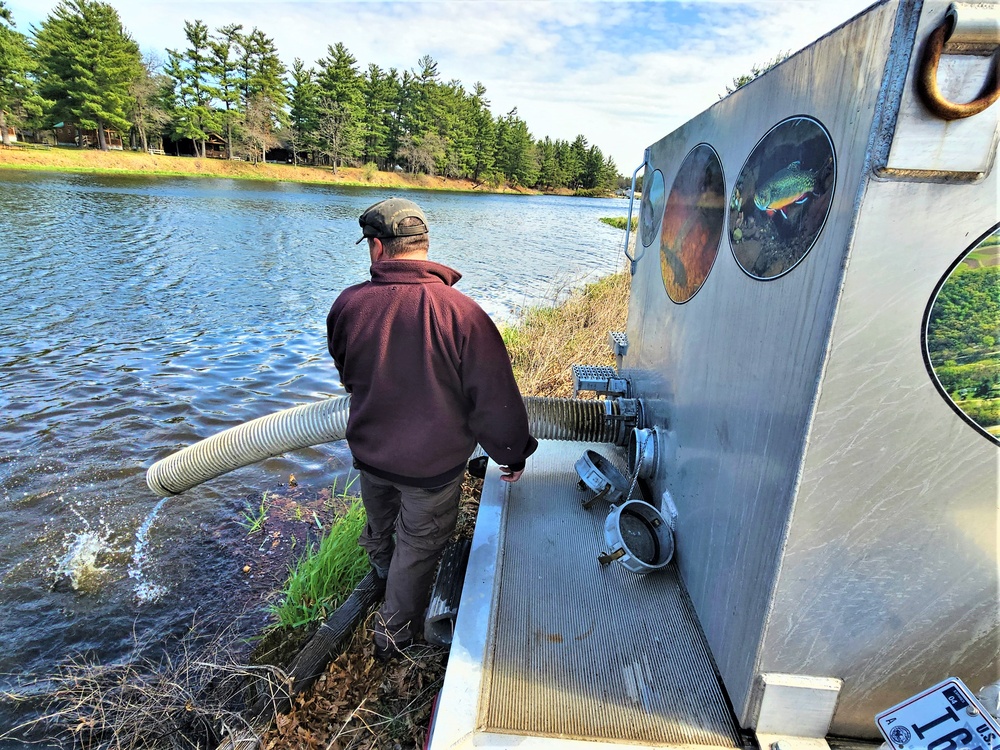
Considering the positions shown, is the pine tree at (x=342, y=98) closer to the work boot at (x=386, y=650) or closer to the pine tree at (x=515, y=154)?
the pine tree at (x=515, y=154)

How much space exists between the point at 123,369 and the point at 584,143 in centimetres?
10452

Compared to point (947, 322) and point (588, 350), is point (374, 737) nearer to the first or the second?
point (947, 322)

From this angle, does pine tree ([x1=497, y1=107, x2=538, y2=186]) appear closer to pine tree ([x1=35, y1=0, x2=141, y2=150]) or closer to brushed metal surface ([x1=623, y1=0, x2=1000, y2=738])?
pine tree ([x1=35, y1=0, x2=141, y2=150])

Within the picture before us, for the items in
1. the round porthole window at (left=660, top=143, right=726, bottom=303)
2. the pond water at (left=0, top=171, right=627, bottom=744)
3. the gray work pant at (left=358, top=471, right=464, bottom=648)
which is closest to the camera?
the round porthole window at (left=660, top=143, right=726, bottom=303)

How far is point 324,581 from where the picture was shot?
134 inches

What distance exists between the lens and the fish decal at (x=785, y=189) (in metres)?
1.63

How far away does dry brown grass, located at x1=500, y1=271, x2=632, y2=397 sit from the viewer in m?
6.58

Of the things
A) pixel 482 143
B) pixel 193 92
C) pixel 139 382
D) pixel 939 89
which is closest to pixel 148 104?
pixel 193 92

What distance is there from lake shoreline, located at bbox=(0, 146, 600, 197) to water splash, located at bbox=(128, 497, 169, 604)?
41.4m

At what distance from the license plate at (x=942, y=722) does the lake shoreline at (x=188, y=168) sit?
46.2 meters

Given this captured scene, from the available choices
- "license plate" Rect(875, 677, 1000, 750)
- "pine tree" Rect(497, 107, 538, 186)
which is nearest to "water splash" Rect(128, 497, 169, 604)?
"license plate" Rect(875, 677, 1000, 750)

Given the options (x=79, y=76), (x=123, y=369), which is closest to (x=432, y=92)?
(x=79, y=76)

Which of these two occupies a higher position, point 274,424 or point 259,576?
point 274,424

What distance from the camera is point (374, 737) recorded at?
7.52 feet
